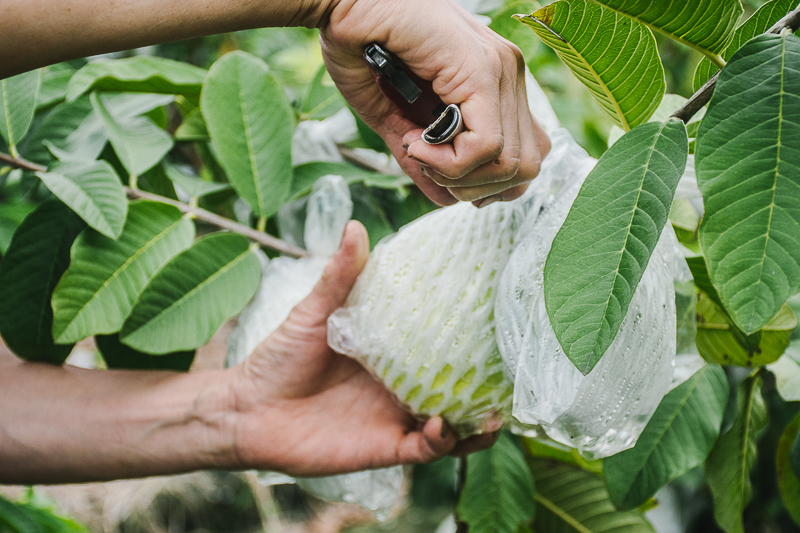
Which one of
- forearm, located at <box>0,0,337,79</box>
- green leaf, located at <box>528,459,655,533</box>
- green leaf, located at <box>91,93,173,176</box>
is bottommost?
green leaf, located at <box>528,459,655,533</box>

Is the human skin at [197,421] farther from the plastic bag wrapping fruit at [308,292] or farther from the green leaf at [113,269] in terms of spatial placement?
the green leaf at [113,269]

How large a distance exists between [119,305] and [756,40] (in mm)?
706

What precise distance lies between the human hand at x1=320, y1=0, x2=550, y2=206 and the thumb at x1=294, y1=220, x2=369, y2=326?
170 mm

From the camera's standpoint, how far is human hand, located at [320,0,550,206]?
0.44m

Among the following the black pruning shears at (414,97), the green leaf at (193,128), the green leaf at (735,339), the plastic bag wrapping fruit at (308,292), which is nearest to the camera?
the black pruning shears at (414,97)

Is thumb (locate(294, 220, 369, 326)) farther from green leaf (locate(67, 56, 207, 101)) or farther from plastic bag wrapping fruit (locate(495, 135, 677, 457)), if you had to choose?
green leaf (locate(67, 56, 207, 101))

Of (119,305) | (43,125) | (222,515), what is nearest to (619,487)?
(119,305)

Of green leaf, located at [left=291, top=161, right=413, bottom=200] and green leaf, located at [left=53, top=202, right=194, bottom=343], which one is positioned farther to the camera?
green leaf, located at [left=291, top=161, right=413, bottom=200]

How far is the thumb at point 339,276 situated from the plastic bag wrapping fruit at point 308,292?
4.1 inches

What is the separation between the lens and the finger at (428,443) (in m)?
0.62

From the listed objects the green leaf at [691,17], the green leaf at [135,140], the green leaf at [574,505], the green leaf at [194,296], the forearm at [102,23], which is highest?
the green leaf at [691,17]

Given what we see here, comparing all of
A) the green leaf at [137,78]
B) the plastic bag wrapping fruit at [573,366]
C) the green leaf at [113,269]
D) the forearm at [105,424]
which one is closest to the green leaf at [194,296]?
the green leaf at [113,269]

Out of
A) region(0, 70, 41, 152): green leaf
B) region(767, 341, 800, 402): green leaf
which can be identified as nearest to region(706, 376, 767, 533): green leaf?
region(767, 341, 800, 402): green leaf

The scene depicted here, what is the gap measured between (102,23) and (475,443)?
0.62 meters
